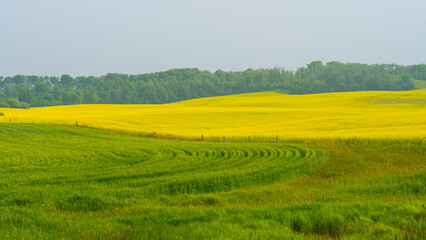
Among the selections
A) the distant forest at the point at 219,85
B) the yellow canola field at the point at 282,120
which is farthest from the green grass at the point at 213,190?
the distant forest at the point at 219,85

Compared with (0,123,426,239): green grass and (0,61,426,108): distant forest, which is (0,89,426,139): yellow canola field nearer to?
(0,123,426,239): green grass

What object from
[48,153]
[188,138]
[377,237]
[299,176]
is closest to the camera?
[377,237]

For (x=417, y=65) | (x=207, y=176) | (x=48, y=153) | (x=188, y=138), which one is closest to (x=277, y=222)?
(x=207, y=176)

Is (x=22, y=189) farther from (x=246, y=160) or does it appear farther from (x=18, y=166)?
(x=246, y=160)

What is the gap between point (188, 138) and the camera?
93.5 feet

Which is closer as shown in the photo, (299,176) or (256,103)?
(299,176)

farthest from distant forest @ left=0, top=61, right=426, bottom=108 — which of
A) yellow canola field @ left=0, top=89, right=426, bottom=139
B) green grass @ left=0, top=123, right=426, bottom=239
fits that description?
green grass @ left=0, top=123, right=426, bottom=239

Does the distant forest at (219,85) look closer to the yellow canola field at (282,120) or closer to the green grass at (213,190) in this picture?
the yellow canola field at (282,120)

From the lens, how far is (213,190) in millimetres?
12031

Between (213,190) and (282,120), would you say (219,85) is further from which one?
(213,190)

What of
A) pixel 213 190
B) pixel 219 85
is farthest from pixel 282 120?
pixel 219 85

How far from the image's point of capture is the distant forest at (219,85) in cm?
14612

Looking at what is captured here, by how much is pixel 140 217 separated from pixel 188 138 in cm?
2127

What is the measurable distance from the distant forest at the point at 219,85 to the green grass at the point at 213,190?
132m
